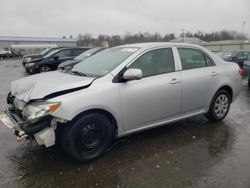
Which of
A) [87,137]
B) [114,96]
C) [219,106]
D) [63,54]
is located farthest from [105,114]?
[63,54]

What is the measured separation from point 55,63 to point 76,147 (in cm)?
1009

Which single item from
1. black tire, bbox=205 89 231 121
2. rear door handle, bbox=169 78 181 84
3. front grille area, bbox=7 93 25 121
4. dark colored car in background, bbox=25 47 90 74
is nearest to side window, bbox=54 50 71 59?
dark colored car in background, bbox=25 47 90 74

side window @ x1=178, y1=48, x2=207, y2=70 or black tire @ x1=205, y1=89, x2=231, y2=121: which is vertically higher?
side window @ x1=178, y1=48, x2=207, y2=70

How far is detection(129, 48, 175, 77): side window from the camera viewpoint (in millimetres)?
3475

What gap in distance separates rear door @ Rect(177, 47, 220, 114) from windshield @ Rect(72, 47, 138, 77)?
1067 mm

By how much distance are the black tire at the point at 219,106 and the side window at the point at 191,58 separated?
0.75 m

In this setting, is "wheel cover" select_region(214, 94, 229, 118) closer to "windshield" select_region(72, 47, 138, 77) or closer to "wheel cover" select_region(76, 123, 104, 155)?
"windshield" select_region(72, 47, 138, 77)

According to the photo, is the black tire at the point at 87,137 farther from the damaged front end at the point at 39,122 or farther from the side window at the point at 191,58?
the side window at the point at 191,58

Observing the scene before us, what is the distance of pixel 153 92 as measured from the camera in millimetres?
3416

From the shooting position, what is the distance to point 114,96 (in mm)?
3061

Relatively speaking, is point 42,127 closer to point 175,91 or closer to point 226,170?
point 175,91

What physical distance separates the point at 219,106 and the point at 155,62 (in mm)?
1908

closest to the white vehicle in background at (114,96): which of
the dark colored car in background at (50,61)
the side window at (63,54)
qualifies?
the dark colored car in background at (50,61)

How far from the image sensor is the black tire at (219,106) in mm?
4426
